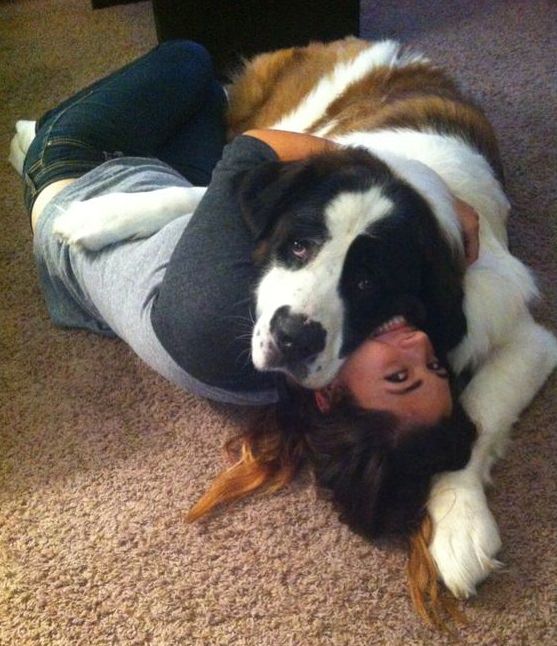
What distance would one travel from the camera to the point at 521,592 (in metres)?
1.37

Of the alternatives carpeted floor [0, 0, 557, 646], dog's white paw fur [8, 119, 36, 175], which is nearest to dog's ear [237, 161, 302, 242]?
carpeted floor [0, 0, 557, 646]

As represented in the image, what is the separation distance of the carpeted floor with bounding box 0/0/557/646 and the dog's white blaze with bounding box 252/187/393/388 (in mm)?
356

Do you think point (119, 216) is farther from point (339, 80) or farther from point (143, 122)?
point (339, 80)

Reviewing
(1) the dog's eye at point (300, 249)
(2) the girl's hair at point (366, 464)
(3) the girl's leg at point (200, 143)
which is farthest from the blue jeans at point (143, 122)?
(2) the girl's hair at point (366, 464)

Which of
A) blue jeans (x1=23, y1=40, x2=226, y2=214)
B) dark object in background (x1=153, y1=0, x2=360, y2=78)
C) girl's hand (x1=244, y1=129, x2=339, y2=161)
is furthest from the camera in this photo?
dark object in background (x1=153, y1=0, x2=360, y2=78)

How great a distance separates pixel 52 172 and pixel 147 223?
403 mm

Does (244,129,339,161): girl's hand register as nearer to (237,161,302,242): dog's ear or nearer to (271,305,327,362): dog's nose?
(237,161,302,242): dog's ear

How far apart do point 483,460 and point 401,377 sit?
37 centimetres

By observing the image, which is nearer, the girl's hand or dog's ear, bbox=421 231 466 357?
dog's ear, bbox=421 231 466 357

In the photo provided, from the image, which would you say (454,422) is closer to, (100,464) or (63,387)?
(100,464)

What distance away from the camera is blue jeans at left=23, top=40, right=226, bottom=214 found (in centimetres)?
196

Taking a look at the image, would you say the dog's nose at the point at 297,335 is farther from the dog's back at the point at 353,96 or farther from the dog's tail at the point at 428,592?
the dog's back at the point at 353,96

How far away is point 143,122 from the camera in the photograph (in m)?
2.09

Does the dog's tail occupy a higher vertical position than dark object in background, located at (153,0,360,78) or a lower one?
lower
